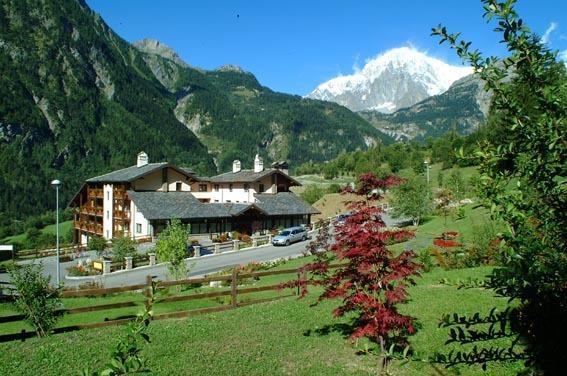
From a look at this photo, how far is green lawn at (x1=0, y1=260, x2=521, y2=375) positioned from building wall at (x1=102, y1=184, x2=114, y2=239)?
1704 inches

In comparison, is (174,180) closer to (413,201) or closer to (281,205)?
(281,205)

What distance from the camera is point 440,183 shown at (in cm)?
7144

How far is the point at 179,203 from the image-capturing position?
173 ft

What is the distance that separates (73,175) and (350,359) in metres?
167

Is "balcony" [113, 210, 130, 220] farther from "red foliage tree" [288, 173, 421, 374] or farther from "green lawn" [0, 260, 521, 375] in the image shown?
"red foliage tree" [288, 173, 421, 374]

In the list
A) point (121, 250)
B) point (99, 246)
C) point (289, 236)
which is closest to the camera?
point (121, 250)

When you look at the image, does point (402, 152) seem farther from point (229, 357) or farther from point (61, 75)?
point (61, 75)

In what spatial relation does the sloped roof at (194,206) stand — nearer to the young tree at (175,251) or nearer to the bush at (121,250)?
the bush at (121,250)

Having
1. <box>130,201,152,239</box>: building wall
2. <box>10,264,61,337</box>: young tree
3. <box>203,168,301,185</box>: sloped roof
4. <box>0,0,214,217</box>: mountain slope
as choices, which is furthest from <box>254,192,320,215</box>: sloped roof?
<box>0,0,214,217</box>: mountain slope

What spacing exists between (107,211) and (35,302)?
45.1 metres

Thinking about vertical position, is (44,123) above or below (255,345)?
above

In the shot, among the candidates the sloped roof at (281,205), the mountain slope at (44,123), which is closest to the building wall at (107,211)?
the sloped roof at (281,205)

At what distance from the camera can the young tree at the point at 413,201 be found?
47438mm

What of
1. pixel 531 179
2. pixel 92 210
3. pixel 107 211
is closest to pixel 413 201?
pixel 107 211
